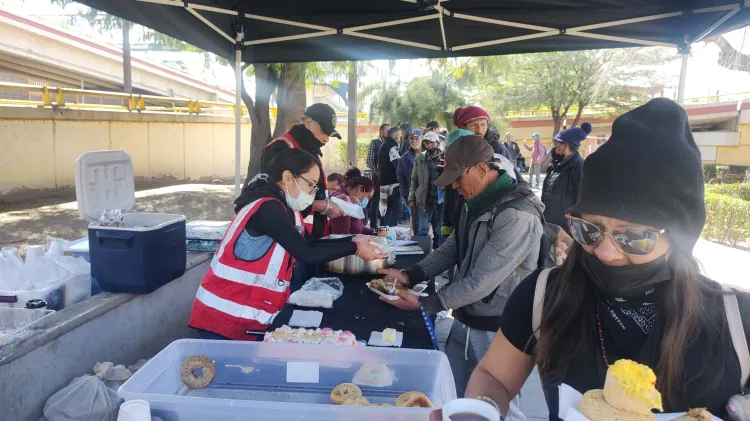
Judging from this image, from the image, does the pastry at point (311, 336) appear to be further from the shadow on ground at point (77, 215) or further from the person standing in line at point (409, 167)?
the shadow on ground at point (77, 215)

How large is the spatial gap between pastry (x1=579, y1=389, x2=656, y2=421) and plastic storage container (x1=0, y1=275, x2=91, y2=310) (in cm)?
276

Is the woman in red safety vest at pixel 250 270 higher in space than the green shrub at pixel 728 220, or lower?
higher

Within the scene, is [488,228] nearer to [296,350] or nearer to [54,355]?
Result: [296,350]

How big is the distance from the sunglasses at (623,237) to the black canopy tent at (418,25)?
3.40 m

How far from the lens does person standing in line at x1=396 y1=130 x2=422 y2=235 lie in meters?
7.52

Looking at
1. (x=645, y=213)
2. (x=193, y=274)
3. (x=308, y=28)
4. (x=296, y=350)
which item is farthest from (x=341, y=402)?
(x=308, y=28)

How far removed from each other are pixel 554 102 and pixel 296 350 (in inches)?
945

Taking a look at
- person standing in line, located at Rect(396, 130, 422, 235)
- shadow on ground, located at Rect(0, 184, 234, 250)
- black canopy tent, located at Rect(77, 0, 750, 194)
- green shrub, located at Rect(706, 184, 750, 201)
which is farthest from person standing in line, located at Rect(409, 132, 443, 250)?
green shrub, located at Rect(706, 184, 750, 201)

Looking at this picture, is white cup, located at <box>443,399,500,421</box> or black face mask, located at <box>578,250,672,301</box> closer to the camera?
white cup, located at <box>443,399,500,421</box>

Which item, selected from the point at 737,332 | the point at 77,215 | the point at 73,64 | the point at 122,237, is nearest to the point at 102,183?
the point at 122,237

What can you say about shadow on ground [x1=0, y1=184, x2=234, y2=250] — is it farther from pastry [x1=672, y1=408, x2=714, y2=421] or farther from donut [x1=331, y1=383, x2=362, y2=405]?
pastry [x1=672, y1=408, x2=714, y2=421]

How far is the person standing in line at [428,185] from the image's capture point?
6.52 m

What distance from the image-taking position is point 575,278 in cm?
132

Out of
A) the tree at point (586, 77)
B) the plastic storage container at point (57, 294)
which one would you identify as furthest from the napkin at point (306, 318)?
the tree at point (586, 77)
